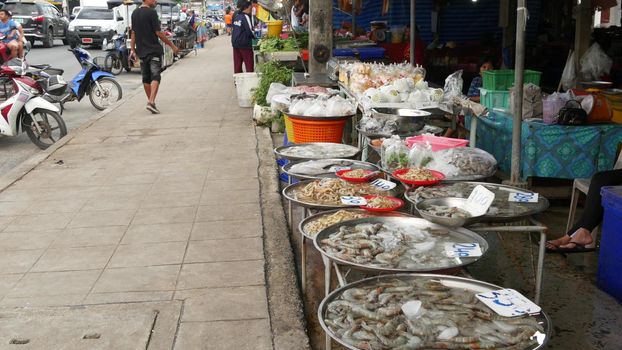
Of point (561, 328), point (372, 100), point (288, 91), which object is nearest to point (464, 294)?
point (561, 328)

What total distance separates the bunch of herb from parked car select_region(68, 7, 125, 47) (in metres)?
17.5

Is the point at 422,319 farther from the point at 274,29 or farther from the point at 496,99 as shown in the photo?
the point at 274,29

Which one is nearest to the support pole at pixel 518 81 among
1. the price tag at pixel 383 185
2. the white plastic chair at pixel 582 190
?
the white plastic chair at pixel 582 190

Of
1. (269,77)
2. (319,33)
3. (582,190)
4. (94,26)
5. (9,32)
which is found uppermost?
(94,26)

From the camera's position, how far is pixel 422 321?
7.69 ft

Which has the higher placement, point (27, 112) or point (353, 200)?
point (27, 112)

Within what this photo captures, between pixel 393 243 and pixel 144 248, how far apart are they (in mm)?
2500

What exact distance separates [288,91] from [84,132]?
415cm

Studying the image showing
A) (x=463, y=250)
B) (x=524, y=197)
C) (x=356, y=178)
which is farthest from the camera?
(x=356, y=178)

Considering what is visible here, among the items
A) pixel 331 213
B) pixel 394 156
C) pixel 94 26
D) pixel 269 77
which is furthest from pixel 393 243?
pixel 94 26

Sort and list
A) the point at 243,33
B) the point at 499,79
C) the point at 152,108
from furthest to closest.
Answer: the point at 243,33, the point at 152,108, the point at 499,79

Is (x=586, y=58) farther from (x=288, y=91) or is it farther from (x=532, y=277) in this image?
(x=532, y=277)

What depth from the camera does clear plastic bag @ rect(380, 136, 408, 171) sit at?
13.8ft

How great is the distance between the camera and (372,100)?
5566mm
